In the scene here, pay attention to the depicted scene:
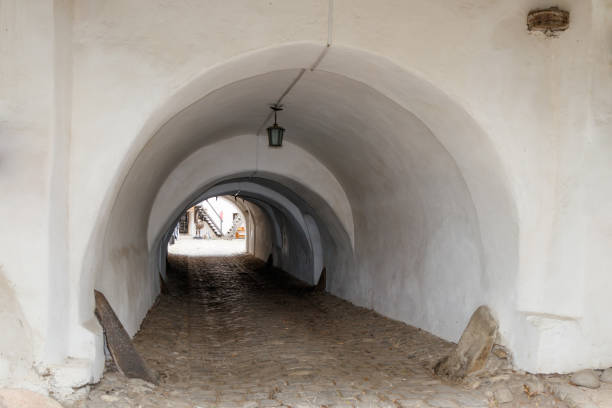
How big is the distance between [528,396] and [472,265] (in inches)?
68.3

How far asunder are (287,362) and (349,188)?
424cm

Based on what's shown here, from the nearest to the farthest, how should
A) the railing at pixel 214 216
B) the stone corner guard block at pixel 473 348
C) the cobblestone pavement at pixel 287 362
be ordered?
the cobblestone pavement at pixel 287 362 < the stone corner guard block at pixel 473 348 < the railing at pixel 214 216

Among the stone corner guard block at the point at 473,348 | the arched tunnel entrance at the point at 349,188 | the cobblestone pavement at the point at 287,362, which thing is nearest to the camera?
the cobblestone pavement at the point at 287,362

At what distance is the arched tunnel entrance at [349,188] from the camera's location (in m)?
5.17

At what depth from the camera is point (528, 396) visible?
15.3 feet

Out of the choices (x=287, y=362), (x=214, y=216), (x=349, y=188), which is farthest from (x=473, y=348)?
(x=214, y=216)

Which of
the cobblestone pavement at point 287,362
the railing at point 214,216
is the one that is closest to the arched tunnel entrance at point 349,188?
the cobblestone pavement at point 287,362

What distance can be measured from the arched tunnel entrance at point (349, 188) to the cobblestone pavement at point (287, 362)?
10 cm

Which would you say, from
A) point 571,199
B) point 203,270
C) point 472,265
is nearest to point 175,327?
point 472,265

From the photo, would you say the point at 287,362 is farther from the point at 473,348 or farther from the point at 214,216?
the point at 214,216

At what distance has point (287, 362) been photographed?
20.8 ft

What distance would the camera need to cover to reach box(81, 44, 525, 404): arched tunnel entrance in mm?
5172

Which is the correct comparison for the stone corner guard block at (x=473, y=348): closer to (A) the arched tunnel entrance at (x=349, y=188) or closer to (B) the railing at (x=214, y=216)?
(A) the arched tunnel entrance at (x=349, y=188)

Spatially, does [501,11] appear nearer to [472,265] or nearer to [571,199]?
[571,199]
